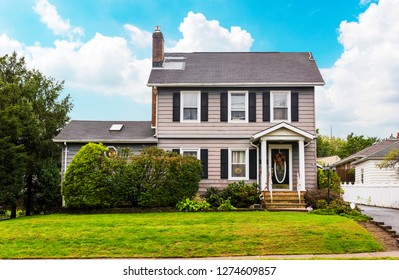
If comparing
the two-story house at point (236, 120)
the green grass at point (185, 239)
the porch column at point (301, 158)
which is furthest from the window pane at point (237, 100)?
the green grass at point (185, 239)

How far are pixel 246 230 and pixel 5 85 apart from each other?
14.6 meters

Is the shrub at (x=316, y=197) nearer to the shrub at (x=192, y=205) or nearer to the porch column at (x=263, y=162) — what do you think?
the porch column at (x=263, y=162)

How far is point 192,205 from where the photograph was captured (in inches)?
757

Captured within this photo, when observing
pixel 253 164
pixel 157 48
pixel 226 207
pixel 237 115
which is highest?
pixel 157 48

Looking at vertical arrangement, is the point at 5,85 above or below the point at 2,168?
above

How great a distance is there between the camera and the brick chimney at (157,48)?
24672mm

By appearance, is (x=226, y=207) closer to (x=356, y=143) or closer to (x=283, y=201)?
(x=283, y=201)

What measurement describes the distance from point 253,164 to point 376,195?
331 inches

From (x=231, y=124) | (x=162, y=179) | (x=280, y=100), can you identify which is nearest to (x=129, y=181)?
(x=162, y=179)

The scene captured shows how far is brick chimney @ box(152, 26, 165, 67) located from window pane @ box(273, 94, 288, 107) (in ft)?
20.7

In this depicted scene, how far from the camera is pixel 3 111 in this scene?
68.6 ft

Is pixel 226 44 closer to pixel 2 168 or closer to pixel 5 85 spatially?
pixel 5 85
